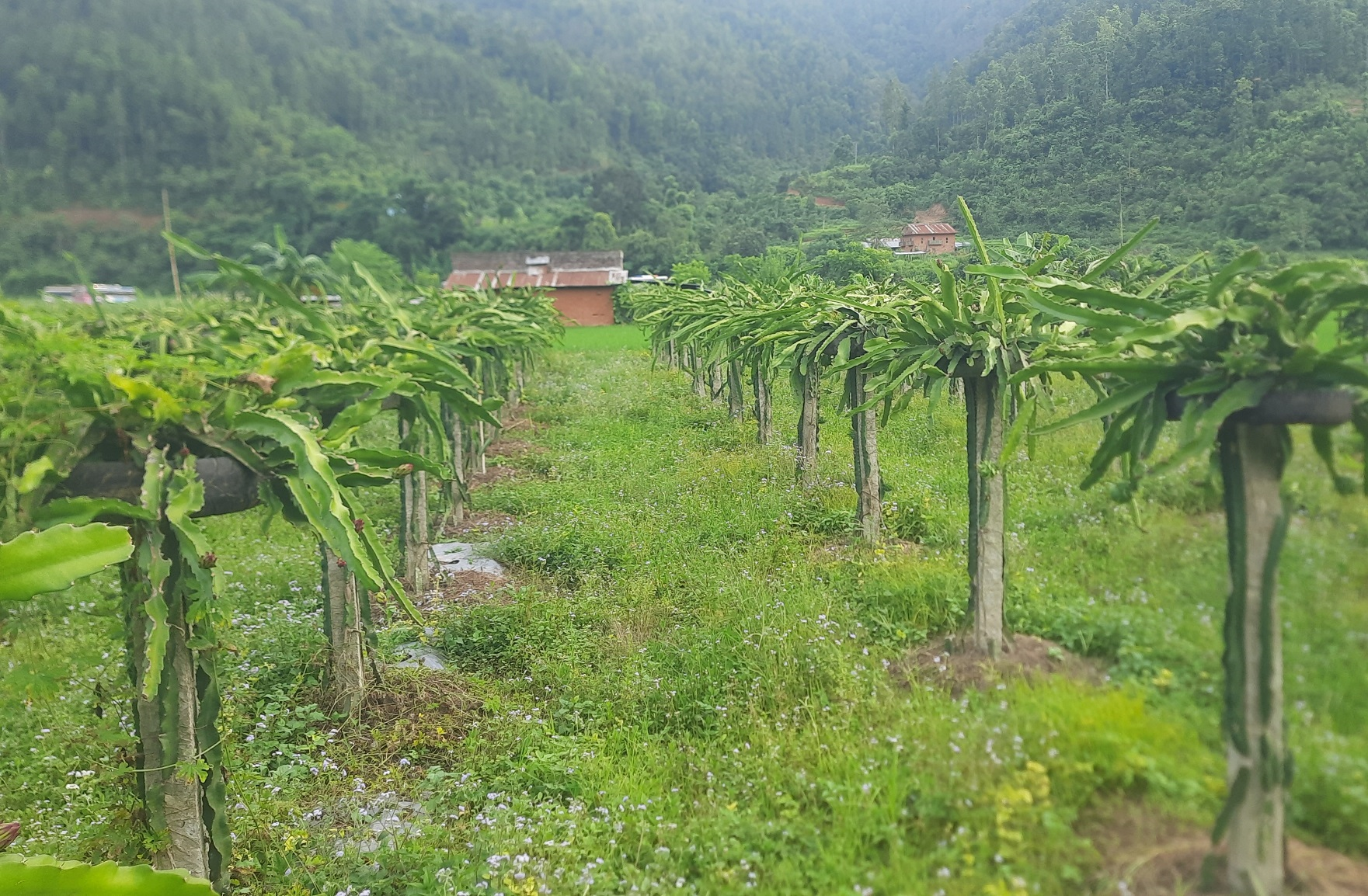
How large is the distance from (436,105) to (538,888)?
111m

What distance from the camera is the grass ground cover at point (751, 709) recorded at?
1.43m

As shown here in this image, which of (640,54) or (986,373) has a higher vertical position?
(640,54)

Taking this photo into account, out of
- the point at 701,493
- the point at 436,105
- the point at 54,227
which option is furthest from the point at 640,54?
the point at 701,493

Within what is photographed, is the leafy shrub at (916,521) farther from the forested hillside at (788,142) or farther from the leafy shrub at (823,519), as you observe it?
the forested hillside at (788,142)

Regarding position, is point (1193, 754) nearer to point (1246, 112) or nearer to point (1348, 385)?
point (1348, 385)

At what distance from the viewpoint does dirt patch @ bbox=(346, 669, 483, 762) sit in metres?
3.84

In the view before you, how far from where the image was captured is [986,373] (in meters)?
3.28

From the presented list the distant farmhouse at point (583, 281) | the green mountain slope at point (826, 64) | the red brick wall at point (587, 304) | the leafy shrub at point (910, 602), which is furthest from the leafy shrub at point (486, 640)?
the red brick wall at point (587, 304)

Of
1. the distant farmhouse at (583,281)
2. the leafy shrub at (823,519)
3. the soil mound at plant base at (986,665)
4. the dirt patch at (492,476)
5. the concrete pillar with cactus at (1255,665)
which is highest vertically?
the distant farmhouse at (583,281)

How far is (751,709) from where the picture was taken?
3.49 meters

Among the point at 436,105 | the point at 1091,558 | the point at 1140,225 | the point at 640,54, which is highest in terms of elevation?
the point at 640,54

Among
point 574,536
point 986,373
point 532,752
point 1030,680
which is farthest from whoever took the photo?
point 574,536

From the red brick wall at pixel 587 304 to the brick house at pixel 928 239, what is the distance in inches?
980

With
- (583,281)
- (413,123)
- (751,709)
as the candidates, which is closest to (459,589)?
(751,709)
